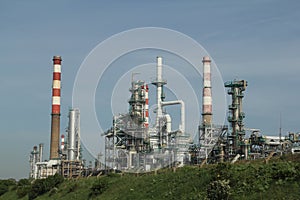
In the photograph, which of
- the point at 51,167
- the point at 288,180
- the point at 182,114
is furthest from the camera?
the point at 51,167

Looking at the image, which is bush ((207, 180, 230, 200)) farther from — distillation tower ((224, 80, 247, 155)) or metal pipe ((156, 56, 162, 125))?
metal pipe ((156, 56, 162, 125))

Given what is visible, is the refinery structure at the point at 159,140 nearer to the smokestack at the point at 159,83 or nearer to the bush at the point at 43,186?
the smokestack at the point at 159,83

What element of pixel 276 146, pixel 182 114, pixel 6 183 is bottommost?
Result: pixel 6 183

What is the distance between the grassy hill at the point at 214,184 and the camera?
74.6 ft

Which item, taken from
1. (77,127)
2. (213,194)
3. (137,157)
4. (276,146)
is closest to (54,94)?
(77,127)

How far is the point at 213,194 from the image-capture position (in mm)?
23375

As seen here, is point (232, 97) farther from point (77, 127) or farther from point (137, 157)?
point (77, 127)

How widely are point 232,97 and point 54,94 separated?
1270 inches

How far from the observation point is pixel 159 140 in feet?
234

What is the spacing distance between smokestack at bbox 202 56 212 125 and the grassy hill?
35.0 meters

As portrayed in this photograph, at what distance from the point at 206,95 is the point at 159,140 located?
11.0m

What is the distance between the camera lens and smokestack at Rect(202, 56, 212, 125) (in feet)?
240

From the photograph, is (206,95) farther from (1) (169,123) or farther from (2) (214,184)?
(2) (214,184)

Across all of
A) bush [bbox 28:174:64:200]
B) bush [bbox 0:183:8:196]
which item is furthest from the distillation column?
bush [bbox 28:174:64:200]
